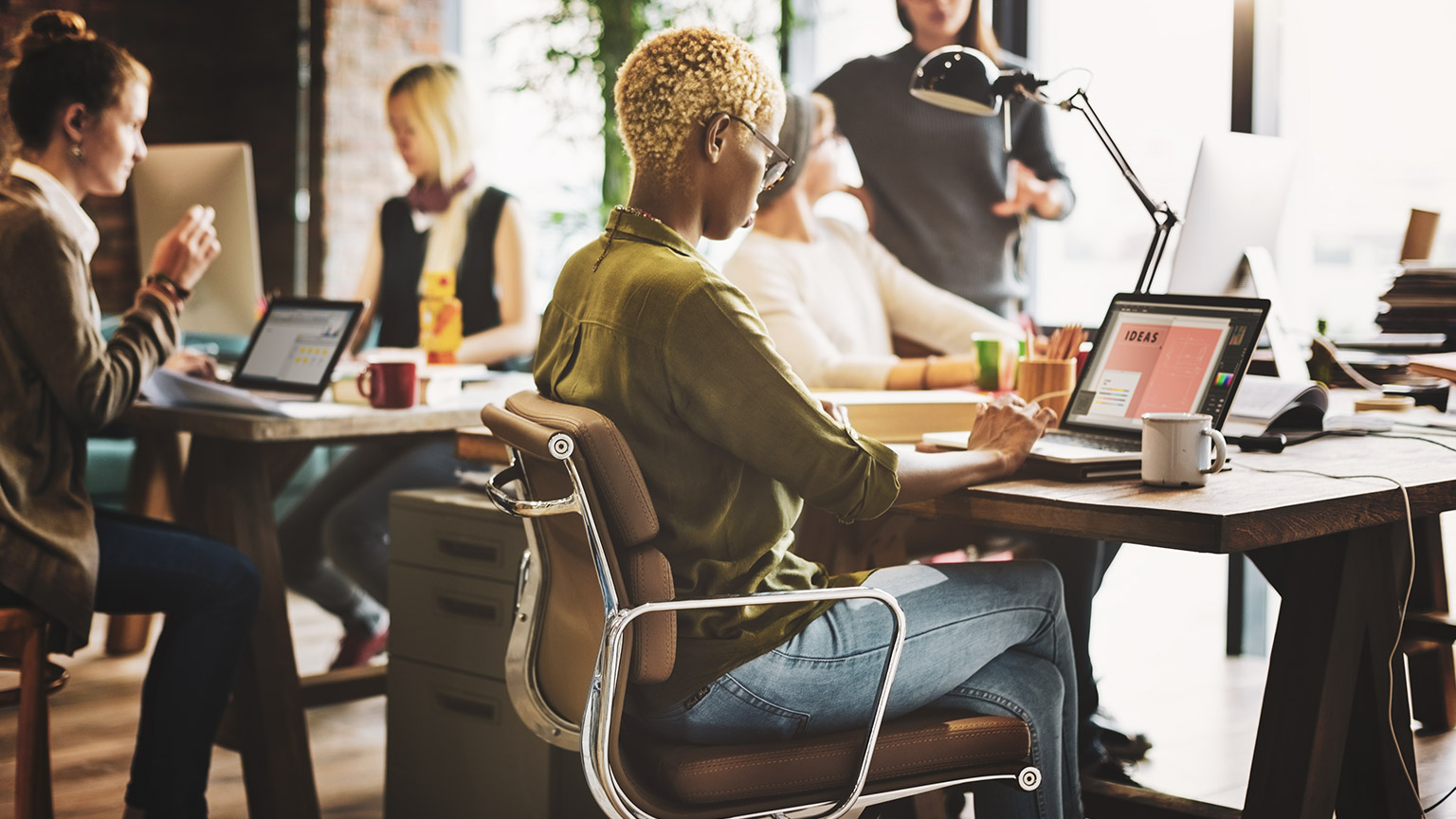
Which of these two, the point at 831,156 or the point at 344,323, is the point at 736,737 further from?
the point at 831,156

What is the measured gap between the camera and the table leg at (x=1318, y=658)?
164cm

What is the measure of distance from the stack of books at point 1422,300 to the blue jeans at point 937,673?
1749 millimetres

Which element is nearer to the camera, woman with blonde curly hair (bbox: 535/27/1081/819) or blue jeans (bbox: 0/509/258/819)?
woman with blonde curly hair (bbox: 535/27/1081/819)

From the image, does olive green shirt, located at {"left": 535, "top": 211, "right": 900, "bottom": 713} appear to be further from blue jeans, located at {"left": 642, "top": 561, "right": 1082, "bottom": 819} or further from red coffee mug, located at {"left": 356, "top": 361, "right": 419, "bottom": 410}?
red coffee mug, located at {"left": 356, "top": 361, "right": 419, "bottom": 410}

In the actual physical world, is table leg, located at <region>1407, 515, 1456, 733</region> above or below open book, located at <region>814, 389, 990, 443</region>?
below

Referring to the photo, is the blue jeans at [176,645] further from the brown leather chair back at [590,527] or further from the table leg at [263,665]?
the brown leather chair back at [590,527]

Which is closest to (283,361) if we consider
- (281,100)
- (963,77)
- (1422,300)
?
(963,77)

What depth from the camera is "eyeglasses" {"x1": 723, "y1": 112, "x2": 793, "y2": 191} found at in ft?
5.05

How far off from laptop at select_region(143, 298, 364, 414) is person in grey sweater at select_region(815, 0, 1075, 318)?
5.41 ft

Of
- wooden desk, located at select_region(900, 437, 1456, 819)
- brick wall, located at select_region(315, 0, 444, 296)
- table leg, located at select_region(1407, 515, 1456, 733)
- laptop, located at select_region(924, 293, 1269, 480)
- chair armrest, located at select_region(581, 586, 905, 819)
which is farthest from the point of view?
brick wall, located at select_region(315, 0, 444, 296)

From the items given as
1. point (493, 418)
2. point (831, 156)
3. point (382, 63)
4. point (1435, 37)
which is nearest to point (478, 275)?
point (831, 156)

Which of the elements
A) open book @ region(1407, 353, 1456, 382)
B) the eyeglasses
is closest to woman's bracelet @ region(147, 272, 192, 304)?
the eyeglasses

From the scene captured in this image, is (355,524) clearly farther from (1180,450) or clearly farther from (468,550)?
(1180,450)

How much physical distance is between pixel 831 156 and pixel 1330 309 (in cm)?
160
